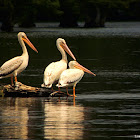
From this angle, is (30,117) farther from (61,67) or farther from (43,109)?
(61,67)

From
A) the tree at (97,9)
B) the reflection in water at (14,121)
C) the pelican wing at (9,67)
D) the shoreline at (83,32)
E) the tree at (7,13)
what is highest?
the tree at (97,9)

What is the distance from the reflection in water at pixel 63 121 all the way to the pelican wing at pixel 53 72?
1.24m

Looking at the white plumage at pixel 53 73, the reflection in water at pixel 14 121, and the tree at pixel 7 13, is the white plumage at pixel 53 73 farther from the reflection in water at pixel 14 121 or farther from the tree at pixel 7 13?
the tree at pixel 7 13

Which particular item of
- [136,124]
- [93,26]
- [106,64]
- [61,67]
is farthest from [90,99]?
[93,26]

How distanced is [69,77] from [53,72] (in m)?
0.53

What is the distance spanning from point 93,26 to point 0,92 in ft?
259

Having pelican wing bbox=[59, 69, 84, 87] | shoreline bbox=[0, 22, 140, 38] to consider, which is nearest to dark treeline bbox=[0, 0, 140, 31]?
shoreline bbox=[0, 22, 140, 38]

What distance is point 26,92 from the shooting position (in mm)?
15266

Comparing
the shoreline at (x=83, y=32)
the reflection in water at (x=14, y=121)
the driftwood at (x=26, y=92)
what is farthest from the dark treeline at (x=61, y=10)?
the reflection in water at (x=14, y=121)

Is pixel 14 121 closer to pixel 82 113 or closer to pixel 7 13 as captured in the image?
pixel 82 113

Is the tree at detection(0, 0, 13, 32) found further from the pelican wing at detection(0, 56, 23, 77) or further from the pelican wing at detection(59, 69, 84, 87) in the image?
the pelican wing at detection(59, 69, 84, 87)

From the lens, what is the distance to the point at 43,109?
1316 cm

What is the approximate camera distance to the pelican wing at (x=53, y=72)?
15.3 meters

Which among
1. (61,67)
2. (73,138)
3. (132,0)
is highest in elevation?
(132,0)
